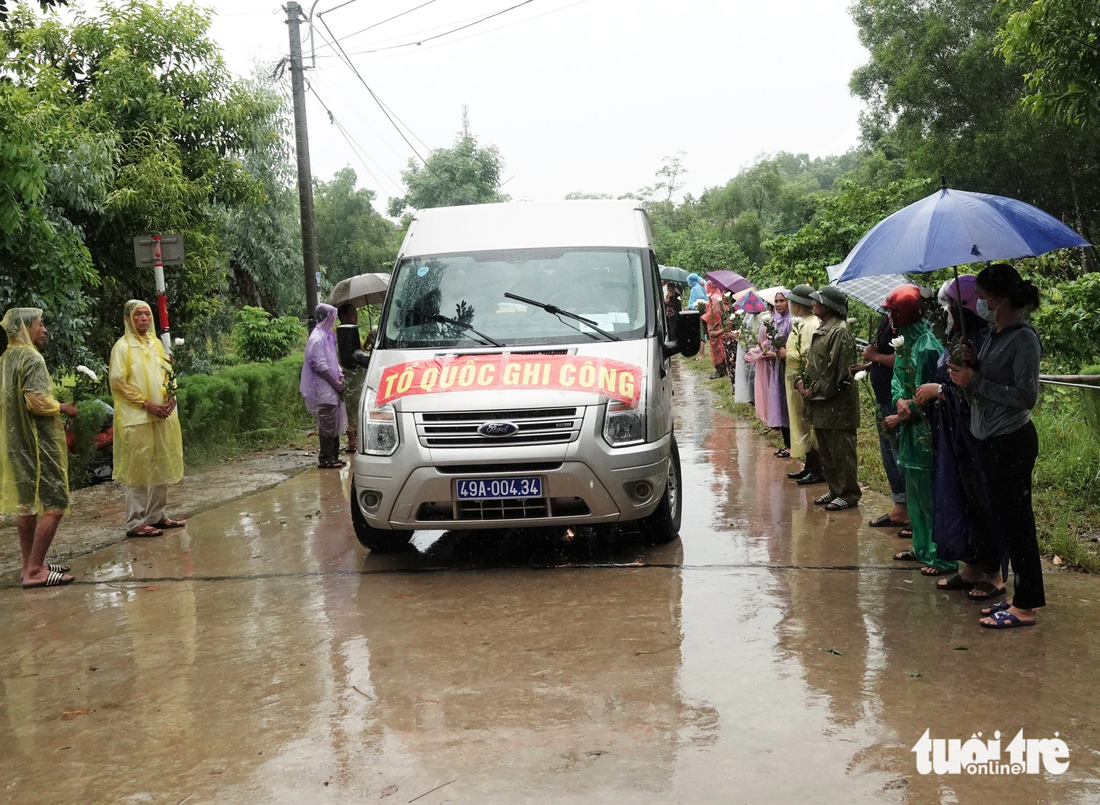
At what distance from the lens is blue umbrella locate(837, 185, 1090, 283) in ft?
17.9

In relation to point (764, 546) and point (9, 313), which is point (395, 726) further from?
point (9, 313)

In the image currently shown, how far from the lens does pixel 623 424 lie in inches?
268

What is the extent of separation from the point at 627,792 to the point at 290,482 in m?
8.07

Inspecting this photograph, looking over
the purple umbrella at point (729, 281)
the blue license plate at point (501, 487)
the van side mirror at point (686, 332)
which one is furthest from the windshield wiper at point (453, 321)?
the purple umbrella at point (729, 281)

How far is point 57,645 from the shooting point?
19.2 ft

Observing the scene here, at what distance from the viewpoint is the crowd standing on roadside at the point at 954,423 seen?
17.4ft

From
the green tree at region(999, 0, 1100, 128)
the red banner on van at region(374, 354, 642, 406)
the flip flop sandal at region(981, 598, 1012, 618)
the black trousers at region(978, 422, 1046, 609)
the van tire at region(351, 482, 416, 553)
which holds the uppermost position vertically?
the green tree at region(999, 0, 1100, 128)

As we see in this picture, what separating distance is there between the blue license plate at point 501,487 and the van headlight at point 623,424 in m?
0.54

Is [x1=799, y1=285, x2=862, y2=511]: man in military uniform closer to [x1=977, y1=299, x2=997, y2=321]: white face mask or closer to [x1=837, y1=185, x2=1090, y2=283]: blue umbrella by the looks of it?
[x1=837, y1=185, x2=1090, y2=283]: blue umbrella

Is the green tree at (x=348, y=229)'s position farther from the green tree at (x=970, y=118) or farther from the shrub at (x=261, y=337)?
the shrub at (x=261, y=337)

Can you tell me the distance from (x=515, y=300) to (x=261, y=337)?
1551 cm

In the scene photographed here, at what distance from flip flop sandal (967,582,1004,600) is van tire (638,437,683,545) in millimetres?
2053

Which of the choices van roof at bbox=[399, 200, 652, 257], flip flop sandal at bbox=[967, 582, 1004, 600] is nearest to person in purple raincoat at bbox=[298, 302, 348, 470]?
van roof at bbox=[399, 200, 652, 257]

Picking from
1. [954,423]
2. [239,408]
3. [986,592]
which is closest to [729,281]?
[239,408]
